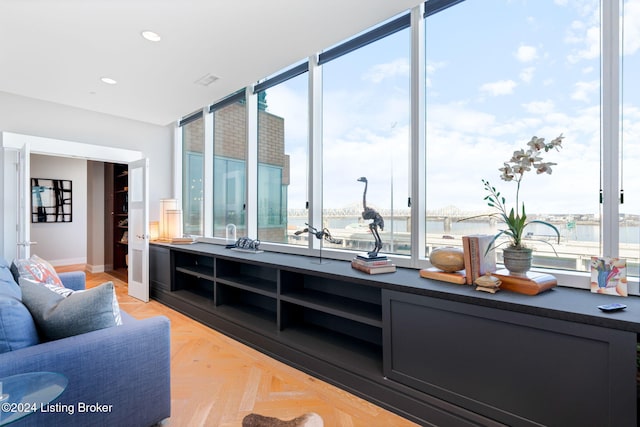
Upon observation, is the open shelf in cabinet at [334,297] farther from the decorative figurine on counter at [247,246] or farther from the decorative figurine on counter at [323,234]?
the decorative figurine on counter at [247,246]

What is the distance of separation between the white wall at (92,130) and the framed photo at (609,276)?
5339 mm

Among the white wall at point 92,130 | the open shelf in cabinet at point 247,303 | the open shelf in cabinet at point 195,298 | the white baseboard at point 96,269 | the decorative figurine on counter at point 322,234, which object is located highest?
the white wall at point 92,130

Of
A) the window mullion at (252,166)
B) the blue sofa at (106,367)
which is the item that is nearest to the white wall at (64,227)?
the window mullion at (252,166)

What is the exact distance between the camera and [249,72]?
3273 mm

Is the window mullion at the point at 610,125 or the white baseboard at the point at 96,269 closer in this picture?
the window mullion at the point at 610,125

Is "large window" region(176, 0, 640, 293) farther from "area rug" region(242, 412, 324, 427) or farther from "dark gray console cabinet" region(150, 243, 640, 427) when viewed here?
"area rug" region(242, 412, 324, 427)

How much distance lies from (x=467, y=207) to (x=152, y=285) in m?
4.21

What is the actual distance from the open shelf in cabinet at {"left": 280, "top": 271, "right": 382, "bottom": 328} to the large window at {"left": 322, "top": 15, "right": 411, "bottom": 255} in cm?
40

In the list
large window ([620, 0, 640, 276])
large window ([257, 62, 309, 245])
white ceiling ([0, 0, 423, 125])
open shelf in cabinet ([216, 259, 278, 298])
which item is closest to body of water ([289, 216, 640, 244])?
large window ([620, 0, 640, 276])

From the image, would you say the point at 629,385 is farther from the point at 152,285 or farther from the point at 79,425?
the point at 152,285

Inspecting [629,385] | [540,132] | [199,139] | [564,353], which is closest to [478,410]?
[564,353]

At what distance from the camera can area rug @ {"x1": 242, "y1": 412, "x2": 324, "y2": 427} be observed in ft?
5.85

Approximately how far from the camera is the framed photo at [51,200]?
6.55 metres

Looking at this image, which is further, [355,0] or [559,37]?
[355,0]
